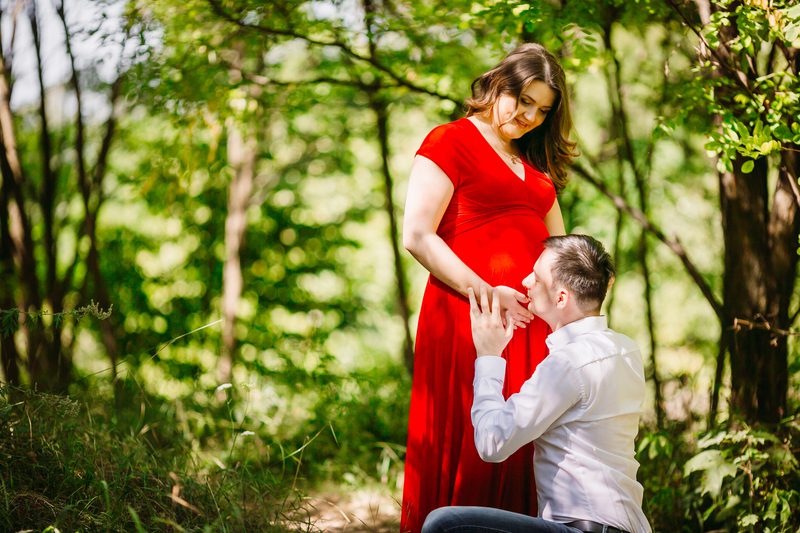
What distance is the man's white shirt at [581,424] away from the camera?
1.86 meters

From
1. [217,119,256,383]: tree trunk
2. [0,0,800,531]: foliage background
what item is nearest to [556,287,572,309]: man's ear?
[0,0,800,531]: foliage background

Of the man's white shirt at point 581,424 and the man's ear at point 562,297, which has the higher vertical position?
the man's ear at point 562,297

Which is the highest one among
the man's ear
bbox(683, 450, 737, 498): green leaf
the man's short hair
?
the man's short hair

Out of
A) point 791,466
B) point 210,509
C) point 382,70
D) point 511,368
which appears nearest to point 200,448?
point 210,509

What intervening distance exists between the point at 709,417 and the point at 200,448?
281 cm

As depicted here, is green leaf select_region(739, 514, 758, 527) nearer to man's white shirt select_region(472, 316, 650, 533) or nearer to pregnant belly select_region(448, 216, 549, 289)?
man's white shirt select_region(472, 316, 650, 533)

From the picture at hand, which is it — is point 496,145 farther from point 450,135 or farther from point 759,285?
point 759,285

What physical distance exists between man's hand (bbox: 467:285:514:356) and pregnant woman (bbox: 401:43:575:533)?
0.14 metres

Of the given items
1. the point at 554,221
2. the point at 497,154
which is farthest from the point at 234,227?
the point at 497,154

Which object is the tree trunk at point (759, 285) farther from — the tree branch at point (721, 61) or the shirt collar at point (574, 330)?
Result: the shirt collar at point (574, 330)

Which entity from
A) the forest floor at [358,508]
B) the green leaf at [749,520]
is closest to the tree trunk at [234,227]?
the forest floor at [358,508]

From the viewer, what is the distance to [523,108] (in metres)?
2.38

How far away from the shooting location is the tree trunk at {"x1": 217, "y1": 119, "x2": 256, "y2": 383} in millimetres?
6121

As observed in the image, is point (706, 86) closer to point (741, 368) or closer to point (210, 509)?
point (741, 368)
